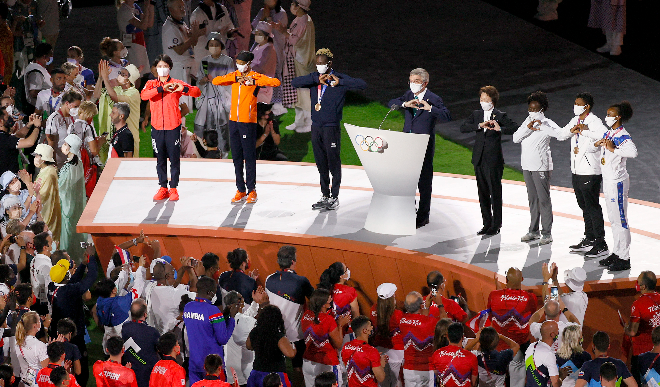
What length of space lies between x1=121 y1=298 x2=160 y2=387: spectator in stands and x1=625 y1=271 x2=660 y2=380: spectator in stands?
4.26 meters

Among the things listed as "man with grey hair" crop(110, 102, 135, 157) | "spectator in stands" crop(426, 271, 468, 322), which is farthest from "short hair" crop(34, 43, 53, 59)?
"spectator in stands" crop(426, 271, 468, 322)

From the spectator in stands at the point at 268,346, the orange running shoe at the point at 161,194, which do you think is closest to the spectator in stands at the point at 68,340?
the spectator in stands at the point at 268,346

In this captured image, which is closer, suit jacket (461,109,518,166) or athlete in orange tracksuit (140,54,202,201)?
suit jacket (461,109,518,166)

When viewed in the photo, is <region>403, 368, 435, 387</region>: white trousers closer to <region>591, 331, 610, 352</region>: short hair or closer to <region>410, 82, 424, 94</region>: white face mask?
<region>591, 331, 610, 352</region>: short hair

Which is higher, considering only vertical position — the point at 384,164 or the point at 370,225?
the point at 384,164

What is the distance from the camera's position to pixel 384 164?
391 inches

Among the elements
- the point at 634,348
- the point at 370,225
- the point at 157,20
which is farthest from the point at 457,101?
the point at 634,348

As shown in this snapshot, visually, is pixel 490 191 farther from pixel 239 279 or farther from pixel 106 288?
pixel 106 288

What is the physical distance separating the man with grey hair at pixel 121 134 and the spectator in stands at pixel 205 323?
4853 millimetres

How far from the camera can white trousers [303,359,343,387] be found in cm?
819

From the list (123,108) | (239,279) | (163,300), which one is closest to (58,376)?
(163,300)

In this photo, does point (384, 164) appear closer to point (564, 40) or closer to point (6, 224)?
point (6, 224)

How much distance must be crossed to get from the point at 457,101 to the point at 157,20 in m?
5.73

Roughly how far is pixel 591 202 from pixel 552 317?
187 cm
